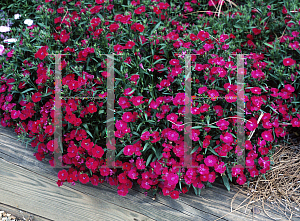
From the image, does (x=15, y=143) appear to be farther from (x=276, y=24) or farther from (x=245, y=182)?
(x=276, y=24)

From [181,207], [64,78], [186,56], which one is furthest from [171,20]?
[181,207]

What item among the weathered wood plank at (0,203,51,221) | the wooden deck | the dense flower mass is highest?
the dense flower mass

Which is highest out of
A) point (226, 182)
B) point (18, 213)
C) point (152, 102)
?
point (152, 102)

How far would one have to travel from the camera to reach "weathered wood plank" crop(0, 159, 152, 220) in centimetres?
225

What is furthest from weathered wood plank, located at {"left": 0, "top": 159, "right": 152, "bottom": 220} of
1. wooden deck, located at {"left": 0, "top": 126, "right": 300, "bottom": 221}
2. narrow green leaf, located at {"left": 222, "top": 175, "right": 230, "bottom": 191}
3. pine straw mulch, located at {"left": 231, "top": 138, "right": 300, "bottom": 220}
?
pine straw mulch, located at {"left": 231, "top": 138, "right": 300, "bottom": 220}

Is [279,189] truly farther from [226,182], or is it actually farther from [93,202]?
[93,202]

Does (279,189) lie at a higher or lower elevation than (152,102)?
lower

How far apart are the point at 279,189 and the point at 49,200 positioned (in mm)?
1942

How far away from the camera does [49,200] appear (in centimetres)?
232

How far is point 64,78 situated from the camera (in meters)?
2.38

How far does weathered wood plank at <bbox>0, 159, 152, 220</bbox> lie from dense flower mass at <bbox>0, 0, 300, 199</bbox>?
0.61ft

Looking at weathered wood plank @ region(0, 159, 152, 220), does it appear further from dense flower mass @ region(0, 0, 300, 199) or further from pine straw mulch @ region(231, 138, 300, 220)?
pine straw mulch @ region(231, 138, 300, 220)

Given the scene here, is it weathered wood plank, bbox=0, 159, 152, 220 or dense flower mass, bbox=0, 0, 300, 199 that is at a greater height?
dense flower mass, bbox=0, 0, 300, 199

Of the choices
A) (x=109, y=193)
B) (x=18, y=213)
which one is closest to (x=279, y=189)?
(x=109, y=193)
